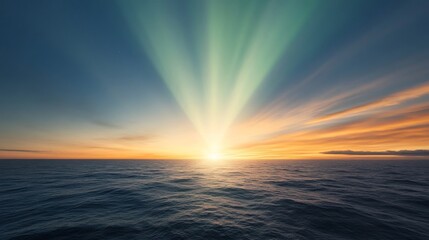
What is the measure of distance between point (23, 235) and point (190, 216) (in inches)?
359

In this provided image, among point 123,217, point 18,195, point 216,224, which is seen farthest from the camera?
point 18,195

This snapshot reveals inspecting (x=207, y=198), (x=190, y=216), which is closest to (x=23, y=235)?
(x=190, y=216)

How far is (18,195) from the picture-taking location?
1739 centimetres

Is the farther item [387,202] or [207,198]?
[207,198]

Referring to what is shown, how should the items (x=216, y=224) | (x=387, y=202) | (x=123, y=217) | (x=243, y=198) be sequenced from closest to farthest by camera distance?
1. (x=216, y=224)
2. (x=123, y=217)
3. (x=387, y=202)
4. (x=243, y=198)

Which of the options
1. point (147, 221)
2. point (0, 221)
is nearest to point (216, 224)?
point (147, 221)

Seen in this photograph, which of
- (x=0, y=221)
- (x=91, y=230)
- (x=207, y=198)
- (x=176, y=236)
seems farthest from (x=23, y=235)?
(x=207, y=198)

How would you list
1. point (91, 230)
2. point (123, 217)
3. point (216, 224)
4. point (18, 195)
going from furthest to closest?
point (18, 195), point (123, 217), point (216, 224), point (91, 230)

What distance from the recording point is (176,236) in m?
8.70

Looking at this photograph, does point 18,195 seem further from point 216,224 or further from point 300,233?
point 300,233

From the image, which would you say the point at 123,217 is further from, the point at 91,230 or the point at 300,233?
the point at 300,233

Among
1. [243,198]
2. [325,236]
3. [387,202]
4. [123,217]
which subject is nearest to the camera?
[325,236]

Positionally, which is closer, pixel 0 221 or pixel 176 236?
pixel 176 236

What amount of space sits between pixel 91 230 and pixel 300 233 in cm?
1182
